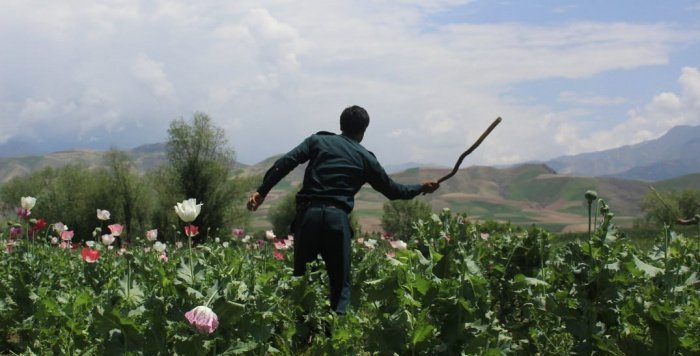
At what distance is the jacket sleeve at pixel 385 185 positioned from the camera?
5.73 metres

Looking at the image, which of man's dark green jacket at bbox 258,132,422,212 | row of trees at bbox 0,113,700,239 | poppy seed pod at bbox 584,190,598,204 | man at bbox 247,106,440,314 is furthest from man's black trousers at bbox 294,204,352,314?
row of trees at bbox 0,113,700,239

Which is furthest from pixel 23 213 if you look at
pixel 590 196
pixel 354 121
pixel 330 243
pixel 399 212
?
pixel 399 212

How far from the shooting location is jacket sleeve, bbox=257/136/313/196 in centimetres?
566

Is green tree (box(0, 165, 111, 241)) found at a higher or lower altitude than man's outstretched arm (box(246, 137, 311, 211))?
lower

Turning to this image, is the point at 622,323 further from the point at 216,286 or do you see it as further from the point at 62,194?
the point at 62,194

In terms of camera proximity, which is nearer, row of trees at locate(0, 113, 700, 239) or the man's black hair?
the man's black hair

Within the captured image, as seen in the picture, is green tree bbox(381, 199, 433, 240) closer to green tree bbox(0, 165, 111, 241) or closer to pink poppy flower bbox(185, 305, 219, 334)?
green tree bbox(0, 165, 111, 241)

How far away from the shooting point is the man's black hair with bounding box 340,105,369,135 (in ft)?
19.0

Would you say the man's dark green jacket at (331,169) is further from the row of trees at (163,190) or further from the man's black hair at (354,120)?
the row of trees at (163,190)

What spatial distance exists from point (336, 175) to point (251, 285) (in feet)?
5.87

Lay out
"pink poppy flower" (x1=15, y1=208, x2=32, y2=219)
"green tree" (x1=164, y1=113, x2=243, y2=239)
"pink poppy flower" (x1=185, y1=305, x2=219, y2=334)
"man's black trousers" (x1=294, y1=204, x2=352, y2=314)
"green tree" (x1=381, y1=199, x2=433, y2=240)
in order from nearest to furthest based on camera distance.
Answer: "pink poppy flower" (x1=185, y1=305, x2=219, y2=334) < "man's black trousers" (x1=294, y1=204, x2=352, y2=314) < "pink poppy flower" (x1=15, y1=208, x2=32, y2=219) < "green tree" (x1=164, y1=113, x2=243, y2=239) < "green tree" (x1=381, y1=199, x2=433, y2=240)

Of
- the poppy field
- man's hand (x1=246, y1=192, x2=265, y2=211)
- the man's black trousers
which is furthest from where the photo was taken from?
man's hand (x1=246, y1=192, x2=265, y2=211)

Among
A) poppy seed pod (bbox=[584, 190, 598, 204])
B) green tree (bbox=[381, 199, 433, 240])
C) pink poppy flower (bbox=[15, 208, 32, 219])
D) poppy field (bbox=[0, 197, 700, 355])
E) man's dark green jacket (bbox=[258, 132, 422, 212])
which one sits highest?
man's dark green jacket (bbox=[258, 132, 422, 212])

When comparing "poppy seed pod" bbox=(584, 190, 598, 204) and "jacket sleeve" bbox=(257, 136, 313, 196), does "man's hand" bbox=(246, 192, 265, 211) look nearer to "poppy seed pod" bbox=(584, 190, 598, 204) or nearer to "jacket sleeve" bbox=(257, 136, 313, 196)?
"jacket sleeve" bbox=(257, 136, 313, 196)
